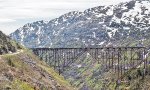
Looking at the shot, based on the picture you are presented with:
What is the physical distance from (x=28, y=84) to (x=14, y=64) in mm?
18715

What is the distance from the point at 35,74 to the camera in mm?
127062

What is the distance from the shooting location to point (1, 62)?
352 feet

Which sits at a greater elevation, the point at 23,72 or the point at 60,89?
the point at 23,72

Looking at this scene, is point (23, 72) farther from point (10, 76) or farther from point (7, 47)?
point (7, 47)

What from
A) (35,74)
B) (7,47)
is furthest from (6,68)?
(7,47)

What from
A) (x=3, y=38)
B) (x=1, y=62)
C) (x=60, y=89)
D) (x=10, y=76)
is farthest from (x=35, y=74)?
(x=3, y=38)

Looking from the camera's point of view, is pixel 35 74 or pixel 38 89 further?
pixel 35 74

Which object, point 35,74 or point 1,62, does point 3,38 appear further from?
point 1,62

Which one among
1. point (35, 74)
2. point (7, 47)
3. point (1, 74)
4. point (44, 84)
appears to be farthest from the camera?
point (7, 47)

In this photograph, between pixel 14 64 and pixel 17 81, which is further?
pixel 14 64

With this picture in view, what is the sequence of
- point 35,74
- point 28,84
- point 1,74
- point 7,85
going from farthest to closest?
1. point 35,74
2. point 28,84
3. point 1,74
4. point 7,85

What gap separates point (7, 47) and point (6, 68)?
4940 centimetres

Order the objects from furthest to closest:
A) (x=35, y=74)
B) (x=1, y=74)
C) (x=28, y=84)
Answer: (x=35, y=74), (x=28, y=84), (x=1, y=74)

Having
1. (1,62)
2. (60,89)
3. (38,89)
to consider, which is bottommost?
(60,89)
